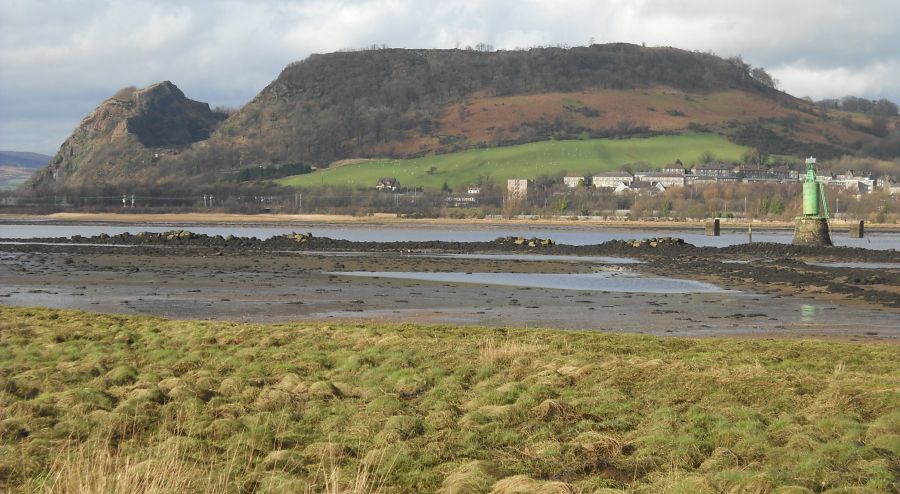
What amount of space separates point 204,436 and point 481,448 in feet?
11.7

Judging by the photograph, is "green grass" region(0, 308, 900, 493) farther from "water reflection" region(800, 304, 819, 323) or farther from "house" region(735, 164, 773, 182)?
"house" region(735, 164, 773, 182)

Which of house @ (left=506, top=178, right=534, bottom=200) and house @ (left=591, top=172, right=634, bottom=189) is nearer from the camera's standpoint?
house @ (left=506, top=178, right=534, bottom=200)

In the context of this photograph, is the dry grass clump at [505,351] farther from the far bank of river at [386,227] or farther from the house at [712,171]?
the house at [712,171]

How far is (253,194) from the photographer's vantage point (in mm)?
199500

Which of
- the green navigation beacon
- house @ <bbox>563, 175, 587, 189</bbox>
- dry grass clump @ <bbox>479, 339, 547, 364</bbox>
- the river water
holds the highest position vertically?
house @ <bbox>563, 175, 587, 189</bbox>

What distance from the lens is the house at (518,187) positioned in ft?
592

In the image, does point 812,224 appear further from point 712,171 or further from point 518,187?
point 712,171

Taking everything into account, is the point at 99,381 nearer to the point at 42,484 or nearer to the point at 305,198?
the point at 42,484

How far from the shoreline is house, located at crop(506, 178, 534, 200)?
20.5m

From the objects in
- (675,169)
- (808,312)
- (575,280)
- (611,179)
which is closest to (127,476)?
(808,312)

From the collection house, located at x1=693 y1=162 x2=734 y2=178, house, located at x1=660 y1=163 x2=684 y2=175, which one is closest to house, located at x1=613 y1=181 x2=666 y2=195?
house, located at x1=660 y1=163 x2=684 y2=175

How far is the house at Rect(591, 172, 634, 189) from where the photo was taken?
19062 cm

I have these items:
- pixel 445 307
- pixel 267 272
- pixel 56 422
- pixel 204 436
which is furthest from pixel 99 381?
pixel 267 272

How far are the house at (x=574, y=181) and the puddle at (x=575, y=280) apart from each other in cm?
14215
